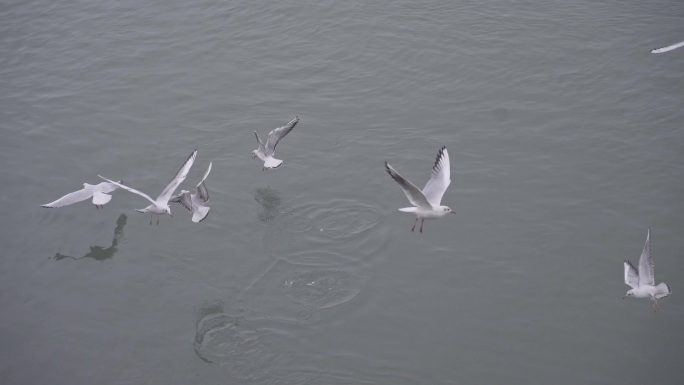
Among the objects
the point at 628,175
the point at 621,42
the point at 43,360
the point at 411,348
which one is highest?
the point at 621,42

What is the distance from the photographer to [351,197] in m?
18.2

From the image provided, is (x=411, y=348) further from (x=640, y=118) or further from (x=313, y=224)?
(x=640, y=118)

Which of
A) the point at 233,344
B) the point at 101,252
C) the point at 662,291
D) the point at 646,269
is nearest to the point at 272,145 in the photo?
the point at 101,252

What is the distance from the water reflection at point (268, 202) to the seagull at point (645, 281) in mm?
8039

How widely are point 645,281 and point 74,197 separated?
1315cm

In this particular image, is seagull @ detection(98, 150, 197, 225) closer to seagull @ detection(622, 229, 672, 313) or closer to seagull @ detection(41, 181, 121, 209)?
seagull @ detection(41, 181, 121, 209)

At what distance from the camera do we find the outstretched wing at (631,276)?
47.6 ft

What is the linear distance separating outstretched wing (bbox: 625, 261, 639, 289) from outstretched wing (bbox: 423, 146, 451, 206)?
390 centimetres

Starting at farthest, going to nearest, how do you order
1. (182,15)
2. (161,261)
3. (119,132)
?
1. (182,15)
2. (119,132)
3. (161,261)

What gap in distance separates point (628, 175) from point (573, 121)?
2531 mm

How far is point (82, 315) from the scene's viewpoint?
52.5ft

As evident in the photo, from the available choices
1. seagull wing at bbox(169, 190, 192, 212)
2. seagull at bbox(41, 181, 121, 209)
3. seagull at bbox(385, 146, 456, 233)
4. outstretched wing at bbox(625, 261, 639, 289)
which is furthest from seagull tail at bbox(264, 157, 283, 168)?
outstretched wing at bbox(625, 261, 639, 289)

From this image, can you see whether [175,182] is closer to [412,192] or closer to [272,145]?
[272,145]

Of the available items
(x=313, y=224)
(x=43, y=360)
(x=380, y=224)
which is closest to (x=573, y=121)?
(x=380, y=224)
